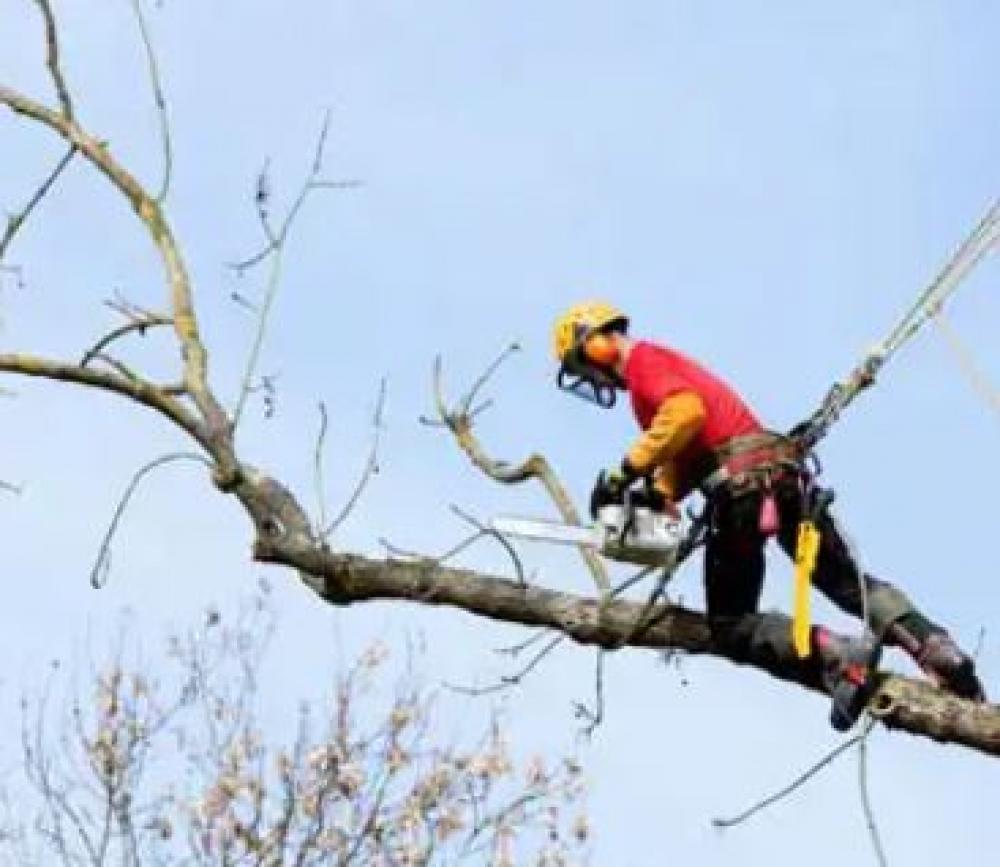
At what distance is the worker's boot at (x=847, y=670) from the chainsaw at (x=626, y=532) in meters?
0.47

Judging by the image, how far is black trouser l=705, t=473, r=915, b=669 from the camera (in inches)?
226

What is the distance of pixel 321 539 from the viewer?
5938mm

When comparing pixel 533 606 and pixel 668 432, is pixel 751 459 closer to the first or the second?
pixel 668 432

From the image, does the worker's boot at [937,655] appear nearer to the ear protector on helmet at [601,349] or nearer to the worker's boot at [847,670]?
the worker's boot at [847,670]

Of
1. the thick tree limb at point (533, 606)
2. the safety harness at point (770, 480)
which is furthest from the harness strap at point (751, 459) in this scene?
the thick tree limb at point (533, 606)

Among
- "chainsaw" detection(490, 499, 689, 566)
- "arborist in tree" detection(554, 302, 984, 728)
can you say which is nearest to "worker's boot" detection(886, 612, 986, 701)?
"arborist in tree" detection(554, 302, 984, 728)

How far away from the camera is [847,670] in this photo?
221 inches

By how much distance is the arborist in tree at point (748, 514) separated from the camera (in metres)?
5.73

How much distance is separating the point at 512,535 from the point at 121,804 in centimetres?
845

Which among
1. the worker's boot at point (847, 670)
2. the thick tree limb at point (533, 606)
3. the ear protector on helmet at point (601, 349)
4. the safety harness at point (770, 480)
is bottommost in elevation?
the worker's boot at point (847, 670)

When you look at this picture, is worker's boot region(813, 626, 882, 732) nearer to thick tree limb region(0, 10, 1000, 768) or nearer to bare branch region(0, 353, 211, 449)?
thick tree limb region(0, 10, 1000, 768)

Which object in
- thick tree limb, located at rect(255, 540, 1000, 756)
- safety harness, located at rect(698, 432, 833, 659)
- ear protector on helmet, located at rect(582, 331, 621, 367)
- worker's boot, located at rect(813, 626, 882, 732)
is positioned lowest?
worker's boot, located at rect(813, 626, 882, 732)

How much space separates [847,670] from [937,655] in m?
0.29

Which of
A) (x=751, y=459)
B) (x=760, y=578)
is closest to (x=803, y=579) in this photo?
(x=760, y=578)
